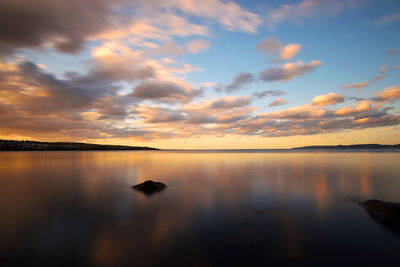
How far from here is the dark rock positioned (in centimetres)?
1165

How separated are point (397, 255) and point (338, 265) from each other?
10.2 ft

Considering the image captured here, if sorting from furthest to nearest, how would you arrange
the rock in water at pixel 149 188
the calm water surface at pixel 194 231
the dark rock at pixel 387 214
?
1. the rock in water at pixel 149 188
2. the dark rock at pixel 387 214
3. the calm water surface at pixel 194 231

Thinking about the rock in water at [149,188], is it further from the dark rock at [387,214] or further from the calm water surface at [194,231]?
the dark rock at [387,214]

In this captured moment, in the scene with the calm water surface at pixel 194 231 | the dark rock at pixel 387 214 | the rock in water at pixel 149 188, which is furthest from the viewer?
the rock in water at pixel 149 188

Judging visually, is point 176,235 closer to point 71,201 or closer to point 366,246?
point 366,246

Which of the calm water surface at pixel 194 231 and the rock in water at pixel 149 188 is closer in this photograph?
the calm water surface at pixel 194 231

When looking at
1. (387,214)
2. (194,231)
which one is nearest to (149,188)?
(194,231)

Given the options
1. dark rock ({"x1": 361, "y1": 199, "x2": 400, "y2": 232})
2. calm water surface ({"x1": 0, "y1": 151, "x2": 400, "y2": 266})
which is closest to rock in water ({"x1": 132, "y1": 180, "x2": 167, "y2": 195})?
calm water surface ({"x1": 0, "y1": 151, "x2": 400, "y2": 266})

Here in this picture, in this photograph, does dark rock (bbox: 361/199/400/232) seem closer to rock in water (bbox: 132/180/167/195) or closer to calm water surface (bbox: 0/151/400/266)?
calm water surface (bbox: 0/151/400/266)

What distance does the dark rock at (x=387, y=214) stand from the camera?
1165 centimetres

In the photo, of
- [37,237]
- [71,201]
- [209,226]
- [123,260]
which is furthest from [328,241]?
[71,201]

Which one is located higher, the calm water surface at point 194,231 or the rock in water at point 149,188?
the rock in water at point 149,188

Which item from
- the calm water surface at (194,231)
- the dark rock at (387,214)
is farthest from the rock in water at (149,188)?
the dark rock at (387,214)

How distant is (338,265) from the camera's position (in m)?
8.02
